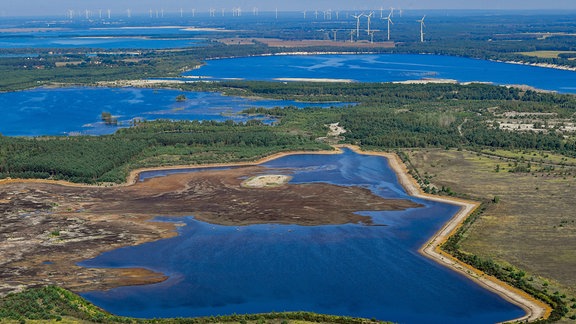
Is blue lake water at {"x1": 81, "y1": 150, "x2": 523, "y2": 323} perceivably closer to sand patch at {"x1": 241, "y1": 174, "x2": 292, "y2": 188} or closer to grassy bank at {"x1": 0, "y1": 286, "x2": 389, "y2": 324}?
grassy bank at {"x1": 0, "y1": 286, "x2": 389, "y2": 324}

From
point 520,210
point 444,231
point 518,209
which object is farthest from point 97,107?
point 520,210

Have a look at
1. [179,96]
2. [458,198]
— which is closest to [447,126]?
[458,198]

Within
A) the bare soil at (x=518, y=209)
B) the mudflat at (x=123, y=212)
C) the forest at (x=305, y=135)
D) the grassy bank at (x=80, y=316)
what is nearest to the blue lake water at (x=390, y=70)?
the forest at (x=305, y=135)

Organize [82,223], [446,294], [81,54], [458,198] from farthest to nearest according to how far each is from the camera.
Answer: [81,54]
[458,198]
[82,223]
[446,294]

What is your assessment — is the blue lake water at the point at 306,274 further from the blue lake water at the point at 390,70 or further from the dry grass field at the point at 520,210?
the blue lake water at the point at 390,70

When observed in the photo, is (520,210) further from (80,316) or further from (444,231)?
(80,316)

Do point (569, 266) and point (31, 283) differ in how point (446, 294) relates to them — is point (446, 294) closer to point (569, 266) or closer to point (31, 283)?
point (569, 266)
